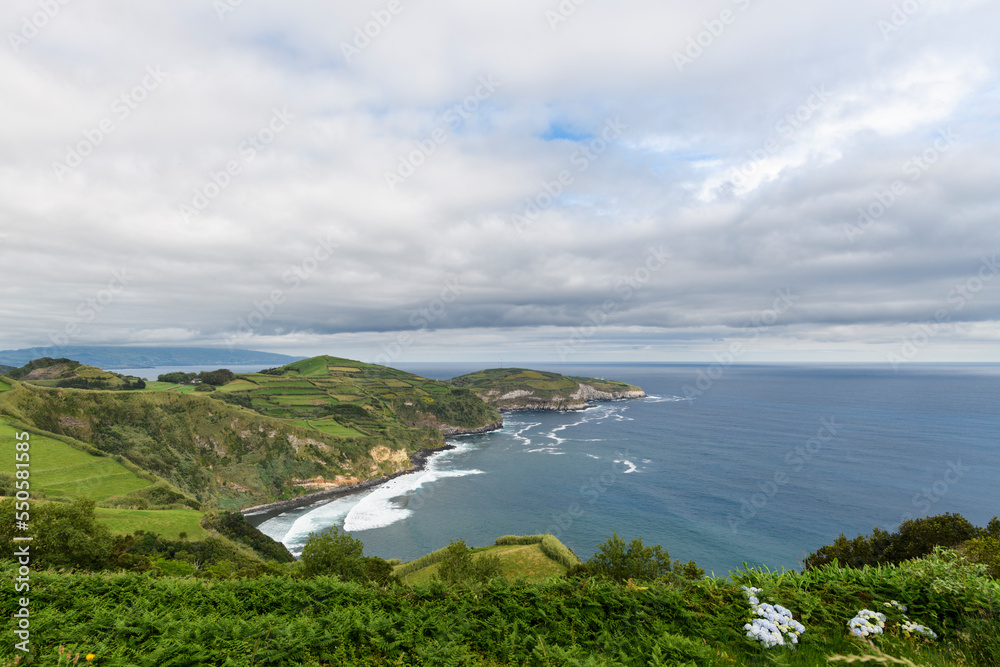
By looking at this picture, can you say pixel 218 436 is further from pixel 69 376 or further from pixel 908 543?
pixel 908 543

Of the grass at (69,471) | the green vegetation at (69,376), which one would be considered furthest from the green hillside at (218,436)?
the grass at (69,471)

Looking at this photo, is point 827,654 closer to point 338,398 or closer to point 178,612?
point 178,612

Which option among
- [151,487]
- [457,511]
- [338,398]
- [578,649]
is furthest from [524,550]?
[338,398]

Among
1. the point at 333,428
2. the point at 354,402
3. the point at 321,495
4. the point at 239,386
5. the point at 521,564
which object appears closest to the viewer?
the point at 521,564

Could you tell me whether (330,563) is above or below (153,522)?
above

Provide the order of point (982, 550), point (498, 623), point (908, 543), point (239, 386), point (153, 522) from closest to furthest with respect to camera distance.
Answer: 1. point (498, 623)
2. point (982, 550)
3. point (908, 543)
4. point (153, 522)
5. point (239, 386)

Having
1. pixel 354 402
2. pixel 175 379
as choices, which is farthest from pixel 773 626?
pixel 175 379

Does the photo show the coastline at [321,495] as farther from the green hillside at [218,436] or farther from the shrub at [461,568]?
the shrub at [461,568]
